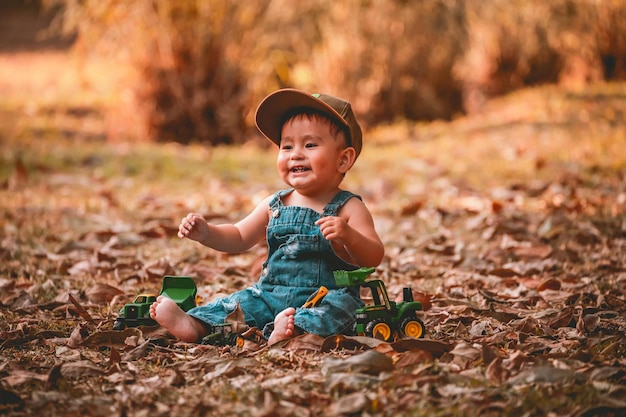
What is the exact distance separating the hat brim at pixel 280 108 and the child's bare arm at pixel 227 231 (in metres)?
0.30

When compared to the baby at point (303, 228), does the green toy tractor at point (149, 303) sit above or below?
below

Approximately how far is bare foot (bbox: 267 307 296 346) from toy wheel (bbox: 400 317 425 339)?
1.25ft

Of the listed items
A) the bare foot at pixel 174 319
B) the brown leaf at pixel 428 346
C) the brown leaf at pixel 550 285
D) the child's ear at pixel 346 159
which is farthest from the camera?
the brown leaf at pixel 550 285

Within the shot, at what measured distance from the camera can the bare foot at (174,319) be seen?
286 cm

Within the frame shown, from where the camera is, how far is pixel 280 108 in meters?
3.15

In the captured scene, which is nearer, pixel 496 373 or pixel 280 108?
pixel 496 373

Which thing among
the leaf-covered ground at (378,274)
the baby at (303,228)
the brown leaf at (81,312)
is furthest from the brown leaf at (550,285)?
the brown leaf at (81,312)

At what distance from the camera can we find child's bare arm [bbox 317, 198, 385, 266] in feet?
9.21

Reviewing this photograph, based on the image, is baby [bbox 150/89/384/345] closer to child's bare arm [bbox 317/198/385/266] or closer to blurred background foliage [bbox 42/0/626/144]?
child's bare arm [bbox 317/198/385/266]

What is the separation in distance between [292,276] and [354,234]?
33 cm

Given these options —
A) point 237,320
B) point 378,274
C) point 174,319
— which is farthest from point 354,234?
point 378,274

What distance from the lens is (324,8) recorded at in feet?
38.3

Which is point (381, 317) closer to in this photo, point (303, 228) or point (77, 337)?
point (303, 228)

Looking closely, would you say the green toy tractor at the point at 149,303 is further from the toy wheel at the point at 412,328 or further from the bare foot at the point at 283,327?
the toy wheel at the point at 412,328
